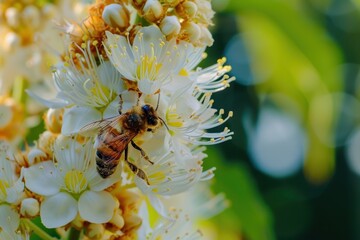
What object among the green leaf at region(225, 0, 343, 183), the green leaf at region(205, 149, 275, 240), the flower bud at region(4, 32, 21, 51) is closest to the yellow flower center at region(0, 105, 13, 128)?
the flower bud at region(4, 32, 21, 51)

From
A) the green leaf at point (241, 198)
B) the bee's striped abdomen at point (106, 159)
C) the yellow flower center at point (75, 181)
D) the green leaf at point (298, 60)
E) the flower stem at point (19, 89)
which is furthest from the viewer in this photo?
the green leaf at point (298, 60)

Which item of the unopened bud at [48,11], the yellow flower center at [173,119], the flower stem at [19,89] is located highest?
the yellow flower center at [173,119]

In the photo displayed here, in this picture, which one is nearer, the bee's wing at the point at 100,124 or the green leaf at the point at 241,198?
the bee's wing at the point at 100,124

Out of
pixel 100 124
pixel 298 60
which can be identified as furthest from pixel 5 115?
pixel 298 60

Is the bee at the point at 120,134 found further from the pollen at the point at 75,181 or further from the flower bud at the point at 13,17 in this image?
the flower bud at the point at 13,17

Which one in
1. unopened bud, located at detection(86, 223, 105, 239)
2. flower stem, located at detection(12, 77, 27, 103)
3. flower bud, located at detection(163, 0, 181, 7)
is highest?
flower bud, located at detection(163, 0, 181, 7)

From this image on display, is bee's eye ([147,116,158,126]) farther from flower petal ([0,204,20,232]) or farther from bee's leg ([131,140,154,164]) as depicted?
flower petal ([0,204,20,232])

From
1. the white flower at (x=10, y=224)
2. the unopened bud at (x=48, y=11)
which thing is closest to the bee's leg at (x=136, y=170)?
the white flower at (x=10, y=224)

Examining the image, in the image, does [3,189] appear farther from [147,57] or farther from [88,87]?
[147,57]

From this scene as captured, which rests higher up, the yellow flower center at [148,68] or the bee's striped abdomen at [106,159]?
the yellow flower center at [148,68]
